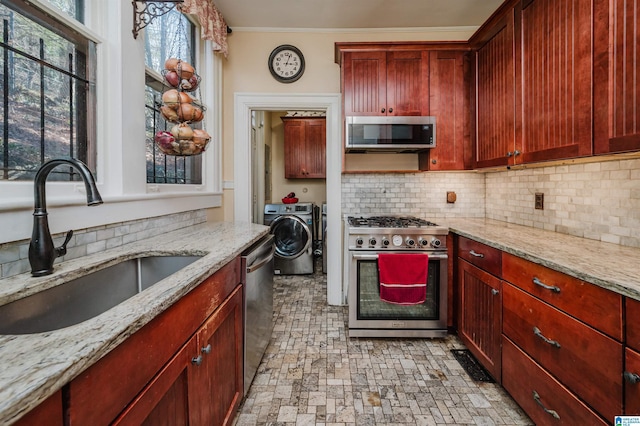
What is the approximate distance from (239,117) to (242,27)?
2.75 ft

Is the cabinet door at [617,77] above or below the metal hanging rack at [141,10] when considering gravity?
below

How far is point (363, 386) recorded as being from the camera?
1749mm

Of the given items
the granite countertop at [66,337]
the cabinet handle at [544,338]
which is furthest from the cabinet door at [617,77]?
the granite countertop at [66,337]

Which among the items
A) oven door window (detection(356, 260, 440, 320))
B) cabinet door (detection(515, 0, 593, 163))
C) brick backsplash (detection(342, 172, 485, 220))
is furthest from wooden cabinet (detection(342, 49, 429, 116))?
oven door window (detection(356, 260, 440, 320))

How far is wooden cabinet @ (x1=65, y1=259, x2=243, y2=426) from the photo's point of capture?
0.56 meters

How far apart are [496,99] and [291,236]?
Result: 278 centimetres

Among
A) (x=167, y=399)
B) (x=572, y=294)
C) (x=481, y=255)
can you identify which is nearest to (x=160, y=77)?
(x=167, y=399)

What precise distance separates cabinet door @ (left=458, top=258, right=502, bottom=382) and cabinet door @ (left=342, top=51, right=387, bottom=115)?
1.46 meters

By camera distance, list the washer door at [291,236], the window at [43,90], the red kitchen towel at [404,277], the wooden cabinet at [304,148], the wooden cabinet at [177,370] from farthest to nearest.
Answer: the wooden cabinet at [304,148]
the washer door at [291,236]
the red kitchen towel at [404,277]
the window at [43,90]
the wooden cabinet at [177,370]

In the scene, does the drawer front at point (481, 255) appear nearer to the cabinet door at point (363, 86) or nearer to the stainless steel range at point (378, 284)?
the stainless steel range at point (378, 284)

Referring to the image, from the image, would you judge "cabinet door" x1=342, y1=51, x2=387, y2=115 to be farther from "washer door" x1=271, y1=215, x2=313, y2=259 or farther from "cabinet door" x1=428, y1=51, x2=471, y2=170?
"washer door" x1=271, y1=215, x2=313, y2=259

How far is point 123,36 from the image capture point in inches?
58.4

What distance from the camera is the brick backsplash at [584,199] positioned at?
59.2 inches

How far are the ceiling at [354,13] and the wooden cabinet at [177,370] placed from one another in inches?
89.6
